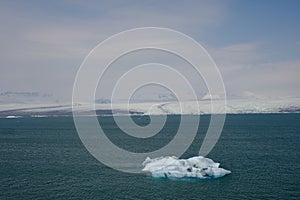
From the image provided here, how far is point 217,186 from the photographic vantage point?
5722cm

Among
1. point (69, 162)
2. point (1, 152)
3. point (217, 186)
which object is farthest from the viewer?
point (1, 152)

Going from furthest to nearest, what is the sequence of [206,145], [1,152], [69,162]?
[206,145] < [1,152] < [69,162]

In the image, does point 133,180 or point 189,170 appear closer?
point 133,180

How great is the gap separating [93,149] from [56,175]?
36.1 m

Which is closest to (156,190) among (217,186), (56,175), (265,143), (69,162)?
(217,186)

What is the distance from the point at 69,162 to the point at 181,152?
29.3m

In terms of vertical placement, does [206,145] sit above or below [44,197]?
above

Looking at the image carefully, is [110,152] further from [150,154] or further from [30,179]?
[30,179]

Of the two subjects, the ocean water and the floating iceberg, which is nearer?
the ocean water

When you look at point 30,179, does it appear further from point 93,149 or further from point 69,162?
point 93,149

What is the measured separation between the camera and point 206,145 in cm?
10856

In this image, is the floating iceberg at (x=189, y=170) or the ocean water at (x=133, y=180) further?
the floating iceberg at (x=189, y=170)

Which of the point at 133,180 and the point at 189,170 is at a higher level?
the point at 189,170

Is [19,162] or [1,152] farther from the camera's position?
[1,152]
